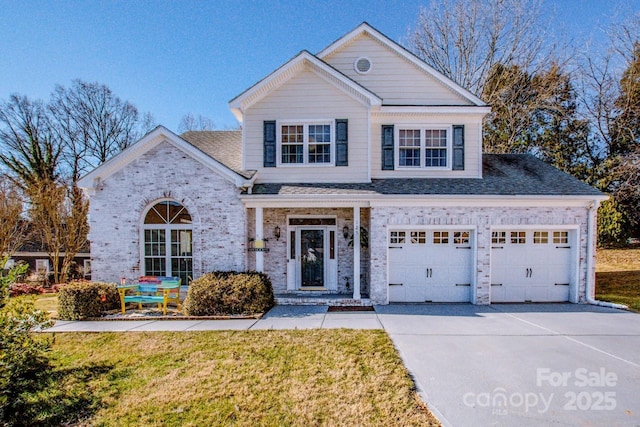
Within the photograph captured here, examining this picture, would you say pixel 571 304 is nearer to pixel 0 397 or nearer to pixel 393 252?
pixel 393 252

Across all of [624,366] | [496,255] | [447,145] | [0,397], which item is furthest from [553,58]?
[0,397]

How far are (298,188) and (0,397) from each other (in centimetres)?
788

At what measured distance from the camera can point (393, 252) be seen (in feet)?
34.3

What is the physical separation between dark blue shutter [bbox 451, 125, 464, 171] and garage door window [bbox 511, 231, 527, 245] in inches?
109

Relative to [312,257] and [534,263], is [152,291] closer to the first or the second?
[312,257]

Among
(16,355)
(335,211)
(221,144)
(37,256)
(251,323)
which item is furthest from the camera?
(37,256)

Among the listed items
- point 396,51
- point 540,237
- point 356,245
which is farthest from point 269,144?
point 540,237

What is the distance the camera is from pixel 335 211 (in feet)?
37.5

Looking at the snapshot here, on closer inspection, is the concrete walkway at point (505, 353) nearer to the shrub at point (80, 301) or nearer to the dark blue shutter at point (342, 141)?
the shrub at point (80, 301)

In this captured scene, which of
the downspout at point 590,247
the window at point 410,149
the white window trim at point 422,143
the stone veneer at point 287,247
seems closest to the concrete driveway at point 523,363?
the downspout at point 590,247

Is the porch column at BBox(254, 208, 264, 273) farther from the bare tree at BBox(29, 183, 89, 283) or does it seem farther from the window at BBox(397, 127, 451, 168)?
the bare tree at BBox(29, 183, 89, 283)

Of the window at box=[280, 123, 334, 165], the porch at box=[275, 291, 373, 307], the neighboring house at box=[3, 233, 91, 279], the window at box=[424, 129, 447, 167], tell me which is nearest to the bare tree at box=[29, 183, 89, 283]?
the neighboring house at box=[3, 233, 91, 279]

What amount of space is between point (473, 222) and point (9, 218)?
2167cm

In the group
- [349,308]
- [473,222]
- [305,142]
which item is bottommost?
[349,308]
